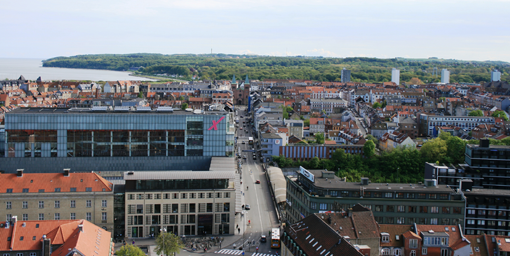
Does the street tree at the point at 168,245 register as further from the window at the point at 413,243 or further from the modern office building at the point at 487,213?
the modern office building at the point at 487,213

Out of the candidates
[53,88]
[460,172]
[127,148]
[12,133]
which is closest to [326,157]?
[460,172]

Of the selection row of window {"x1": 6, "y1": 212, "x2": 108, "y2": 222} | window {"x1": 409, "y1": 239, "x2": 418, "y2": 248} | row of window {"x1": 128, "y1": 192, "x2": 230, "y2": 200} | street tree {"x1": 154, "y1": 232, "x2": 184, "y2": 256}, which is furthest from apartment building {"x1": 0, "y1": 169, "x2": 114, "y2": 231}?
window {"x1": 409, "y1": 239, "x2": 418, "y2": 248}

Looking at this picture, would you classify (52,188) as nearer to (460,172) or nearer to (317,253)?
(317,253)

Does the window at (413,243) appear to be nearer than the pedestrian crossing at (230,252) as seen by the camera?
Yes

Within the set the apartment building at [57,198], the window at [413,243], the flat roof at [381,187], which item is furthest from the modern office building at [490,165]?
the apartment building at [57,198]

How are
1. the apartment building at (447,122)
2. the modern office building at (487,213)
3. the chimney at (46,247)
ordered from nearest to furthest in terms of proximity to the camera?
the chimney at (46,247)
the modern office building at (487,213)
the apartment building at (447,122)

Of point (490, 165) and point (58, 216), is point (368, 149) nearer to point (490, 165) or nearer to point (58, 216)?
point (490, 165)

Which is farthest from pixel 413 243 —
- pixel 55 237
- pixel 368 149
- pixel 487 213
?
pixel 368 149

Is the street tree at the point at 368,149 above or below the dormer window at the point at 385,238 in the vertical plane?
above
